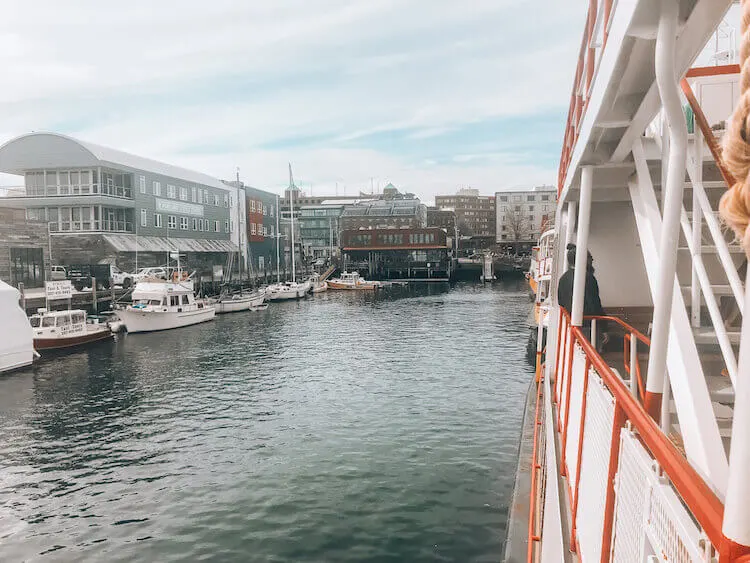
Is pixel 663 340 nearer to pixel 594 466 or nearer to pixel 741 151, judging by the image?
pixel 594 466

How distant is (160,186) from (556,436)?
60.0 m

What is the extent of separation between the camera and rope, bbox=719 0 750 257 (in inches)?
46.6

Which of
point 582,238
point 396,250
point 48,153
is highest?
point 48,153

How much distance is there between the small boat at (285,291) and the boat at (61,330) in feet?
98.0

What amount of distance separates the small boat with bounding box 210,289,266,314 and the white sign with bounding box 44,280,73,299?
14438 millimetres

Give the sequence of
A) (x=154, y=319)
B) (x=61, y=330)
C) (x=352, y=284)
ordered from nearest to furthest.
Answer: (x=61, y=330) → (x=154, y=319) → (x=352, y=284)

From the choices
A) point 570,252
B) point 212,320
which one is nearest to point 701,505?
point 570,252

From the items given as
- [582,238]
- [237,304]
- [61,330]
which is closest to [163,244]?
[237,304]

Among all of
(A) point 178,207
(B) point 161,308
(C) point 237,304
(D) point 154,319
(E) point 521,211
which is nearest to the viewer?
(D) point 154,319

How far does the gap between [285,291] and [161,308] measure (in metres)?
25.1

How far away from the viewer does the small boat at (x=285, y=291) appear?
218 ft

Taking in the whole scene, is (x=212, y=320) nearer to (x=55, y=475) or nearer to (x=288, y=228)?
(x=55, y=475)

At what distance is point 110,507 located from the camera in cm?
1316

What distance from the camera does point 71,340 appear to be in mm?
34188
